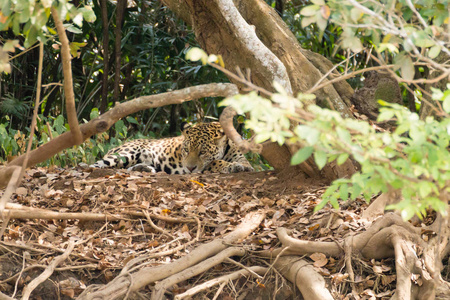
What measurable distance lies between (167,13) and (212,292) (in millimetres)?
6490

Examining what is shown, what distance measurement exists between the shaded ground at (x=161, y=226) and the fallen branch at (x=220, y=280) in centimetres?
7

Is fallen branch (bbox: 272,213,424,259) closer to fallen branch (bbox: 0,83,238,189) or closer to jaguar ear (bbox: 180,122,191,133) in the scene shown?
fallen branch (bbox: 0,83,238,189)

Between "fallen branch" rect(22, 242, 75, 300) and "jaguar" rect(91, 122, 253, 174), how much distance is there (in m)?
3.16

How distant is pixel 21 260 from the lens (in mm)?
4355

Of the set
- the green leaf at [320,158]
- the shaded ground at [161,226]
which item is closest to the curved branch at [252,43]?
the shaded ground at [161,226]

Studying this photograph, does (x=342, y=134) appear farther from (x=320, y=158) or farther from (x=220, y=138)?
(x=220, y=138)

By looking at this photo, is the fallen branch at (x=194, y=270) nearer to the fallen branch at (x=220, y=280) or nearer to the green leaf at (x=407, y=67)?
the fallen branch at (x=220, y=280)

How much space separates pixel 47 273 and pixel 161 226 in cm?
119

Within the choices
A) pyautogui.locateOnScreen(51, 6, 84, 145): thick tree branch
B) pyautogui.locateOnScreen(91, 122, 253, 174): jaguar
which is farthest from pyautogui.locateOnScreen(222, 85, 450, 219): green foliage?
pyautogui.locateOnScreen(91, 122, 253, 174): jaguar

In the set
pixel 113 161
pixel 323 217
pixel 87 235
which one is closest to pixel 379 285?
pixel 323 217

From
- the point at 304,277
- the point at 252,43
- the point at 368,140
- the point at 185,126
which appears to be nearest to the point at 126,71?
the point at 185,126

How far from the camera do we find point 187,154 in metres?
8.01

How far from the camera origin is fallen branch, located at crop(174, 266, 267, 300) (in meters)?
3.98

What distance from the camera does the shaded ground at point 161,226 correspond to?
4.19 m
